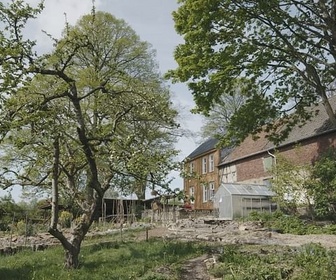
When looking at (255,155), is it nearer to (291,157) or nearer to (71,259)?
(291,157)

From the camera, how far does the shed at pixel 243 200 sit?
30375 millimetres

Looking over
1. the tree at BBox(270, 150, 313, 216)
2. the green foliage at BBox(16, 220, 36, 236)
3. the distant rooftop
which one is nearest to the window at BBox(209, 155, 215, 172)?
the distant rooftop

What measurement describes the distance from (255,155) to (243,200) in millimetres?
5966

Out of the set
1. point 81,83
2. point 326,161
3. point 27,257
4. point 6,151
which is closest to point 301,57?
point 326,161

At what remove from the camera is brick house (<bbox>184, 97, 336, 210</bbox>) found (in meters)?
27.5

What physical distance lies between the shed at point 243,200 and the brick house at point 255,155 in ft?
4.54

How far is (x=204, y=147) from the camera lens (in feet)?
159

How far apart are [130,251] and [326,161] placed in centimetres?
1154

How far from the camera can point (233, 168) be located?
1540 inches

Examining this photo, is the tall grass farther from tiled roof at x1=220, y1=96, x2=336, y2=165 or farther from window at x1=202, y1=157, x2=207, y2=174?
window at x1=202, y1=157, x2=207, y2=174

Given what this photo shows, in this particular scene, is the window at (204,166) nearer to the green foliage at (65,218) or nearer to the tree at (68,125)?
the green foliage at (65,218)

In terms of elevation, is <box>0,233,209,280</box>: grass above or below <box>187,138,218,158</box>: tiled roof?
below

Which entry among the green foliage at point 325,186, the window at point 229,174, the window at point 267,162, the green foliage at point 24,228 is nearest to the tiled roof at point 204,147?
the window at point 229,174

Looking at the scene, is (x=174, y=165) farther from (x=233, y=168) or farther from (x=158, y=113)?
(x=233, y=168)
